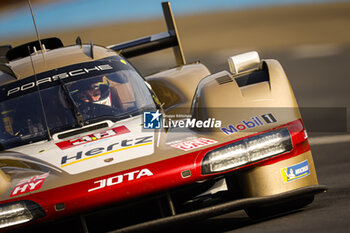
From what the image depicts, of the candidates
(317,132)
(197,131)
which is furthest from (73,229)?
(317,132)

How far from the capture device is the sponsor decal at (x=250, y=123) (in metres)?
5.27

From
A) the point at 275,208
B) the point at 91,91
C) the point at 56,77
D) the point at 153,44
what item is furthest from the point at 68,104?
the point at 153,44

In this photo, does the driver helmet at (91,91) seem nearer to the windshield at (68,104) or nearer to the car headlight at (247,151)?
the windshield at (68,104)

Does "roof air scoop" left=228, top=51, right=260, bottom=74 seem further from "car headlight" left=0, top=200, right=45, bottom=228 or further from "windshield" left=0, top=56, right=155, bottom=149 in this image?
"car headlight" left=0, top=200, right=45, bottom=228

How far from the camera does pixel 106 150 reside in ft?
17.2

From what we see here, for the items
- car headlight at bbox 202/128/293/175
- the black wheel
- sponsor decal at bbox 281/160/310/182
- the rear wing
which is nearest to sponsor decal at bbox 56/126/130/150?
car headlight at bbox 202/128/293/175

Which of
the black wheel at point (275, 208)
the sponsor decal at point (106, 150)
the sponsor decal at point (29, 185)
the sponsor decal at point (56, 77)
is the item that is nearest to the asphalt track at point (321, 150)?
the black wheel at point (275, 208)

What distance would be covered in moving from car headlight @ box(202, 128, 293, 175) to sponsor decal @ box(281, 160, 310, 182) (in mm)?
155

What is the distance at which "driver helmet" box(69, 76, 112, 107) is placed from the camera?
6184mm

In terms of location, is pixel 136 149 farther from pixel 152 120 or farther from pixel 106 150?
pixel 152 120

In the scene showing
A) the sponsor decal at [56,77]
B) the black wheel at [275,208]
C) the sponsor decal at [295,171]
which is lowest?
the black wheel at [275,208]

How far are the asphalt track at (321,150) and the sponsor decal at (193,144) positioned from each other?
0.67m

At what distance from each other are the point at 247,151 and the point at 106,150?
109 cm

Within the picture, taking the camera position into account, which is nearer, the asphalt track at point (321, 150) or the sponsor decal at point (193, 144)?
the asphalt track at point (321, 150)
